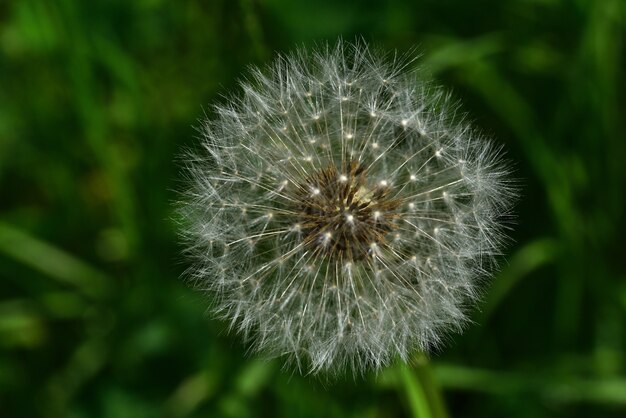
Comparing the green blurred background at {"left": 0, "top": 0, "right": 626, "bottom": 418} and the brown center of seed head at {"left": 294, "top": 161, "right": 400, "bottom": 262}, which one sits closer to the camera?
the brown center of seed head at {"left": 294, "top": 161, "right": 400, "bottom": 262}

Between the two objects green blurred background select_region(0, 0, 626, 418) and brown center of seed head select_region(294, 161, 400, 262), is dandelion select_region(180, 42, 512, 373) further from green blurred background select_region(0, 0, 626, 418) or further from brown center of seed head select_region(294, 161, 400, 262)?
green blurred background select_region(0, 0, 626, 418)

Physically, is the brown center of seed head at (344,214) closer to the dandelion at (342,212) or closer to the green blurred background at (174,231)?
the dandelion at (342,212)

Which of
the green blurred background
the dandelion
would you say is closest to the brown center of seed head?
the dandelion

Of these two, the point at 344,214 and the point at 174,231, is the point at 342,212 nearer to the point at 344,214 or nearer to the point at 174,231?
the point at 344,214

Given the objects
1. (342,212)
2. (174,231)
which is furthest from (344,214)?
(174,231)

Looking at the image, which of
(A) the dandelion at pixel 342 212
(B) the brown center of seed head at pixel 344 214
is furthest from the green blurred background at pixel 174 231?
(B) the brown center of seed head at pixel 344 214

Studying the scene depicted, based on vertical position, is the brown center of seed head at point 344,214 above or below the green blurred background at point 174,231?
below

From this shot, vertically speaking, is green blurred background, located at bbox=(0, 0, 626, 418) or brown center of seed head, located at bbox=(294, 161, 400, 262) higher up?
green blurred background, located at bbox=(0, 0, 626, 418)

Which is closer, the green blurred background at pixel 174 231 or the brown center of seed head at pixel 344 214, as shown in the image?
the brown center of seed head at pixel 344 214
